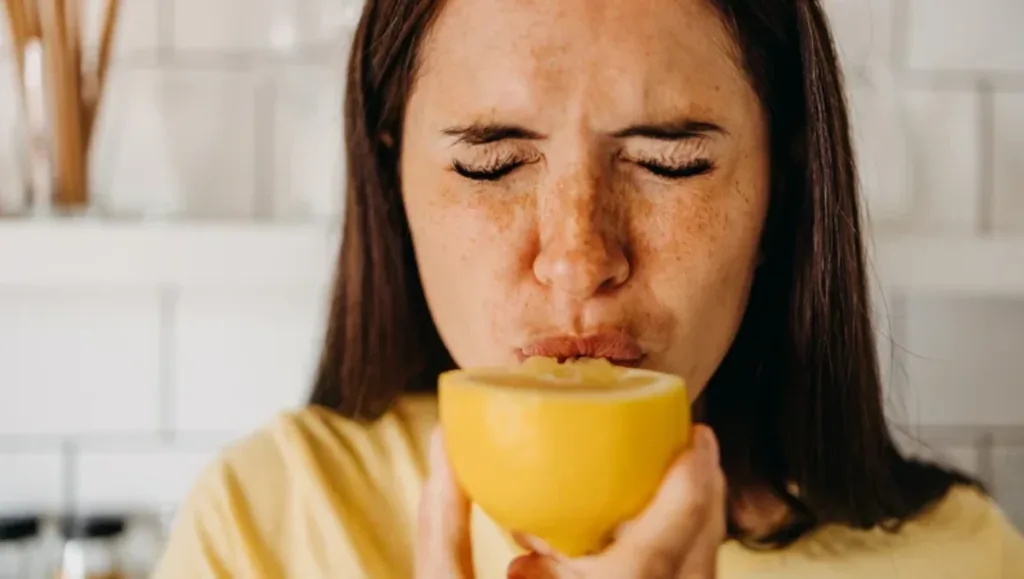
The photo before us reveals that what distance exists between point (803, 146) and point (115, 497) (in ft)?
2.70

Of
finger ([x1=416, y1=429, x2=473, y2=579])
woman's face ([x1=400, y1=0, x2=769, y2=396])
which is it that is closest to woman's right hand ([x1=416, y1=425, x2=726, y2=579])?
finger ([x1=416, y1=429, x2=473, y2=579])

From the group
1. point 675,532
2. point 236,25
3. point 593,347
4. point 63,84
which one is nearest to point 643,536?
point 675,532

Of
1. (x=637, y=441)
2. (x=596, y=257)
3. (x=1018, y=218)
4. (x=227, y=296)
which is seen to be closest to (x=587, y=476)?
(x=637, y=441)

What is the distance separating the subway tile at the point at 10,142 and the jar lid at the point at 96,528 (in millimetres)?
335

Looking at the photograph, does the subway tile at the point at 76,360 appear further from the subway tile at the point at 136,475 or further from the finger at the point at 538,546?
the finger at the point at 538,546

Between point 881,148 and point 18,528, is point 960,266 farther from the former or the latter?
point 18,528

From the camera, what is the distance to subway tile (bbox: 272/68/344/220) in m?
0.93

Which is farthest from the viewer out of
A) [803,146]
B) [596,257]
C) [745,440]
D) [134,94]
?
[134,94]

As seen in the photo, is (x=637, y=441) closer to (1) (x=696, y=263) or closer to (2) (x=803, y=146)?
(1) (x=696, y=263)

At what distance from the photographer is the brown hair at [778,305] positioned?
24.1 inches

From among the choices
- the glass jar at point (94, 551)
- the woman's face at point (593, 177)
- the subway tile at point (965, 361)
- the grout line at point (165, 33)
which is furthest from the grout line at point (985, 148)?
the glass jar at point (94, 551)

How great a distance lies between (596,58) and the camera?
0.53 meters

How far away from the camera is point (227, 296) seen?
0.96 metres

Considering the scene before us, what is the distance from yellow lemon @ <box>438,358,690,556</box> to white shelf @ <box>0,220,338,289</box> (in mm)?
362
